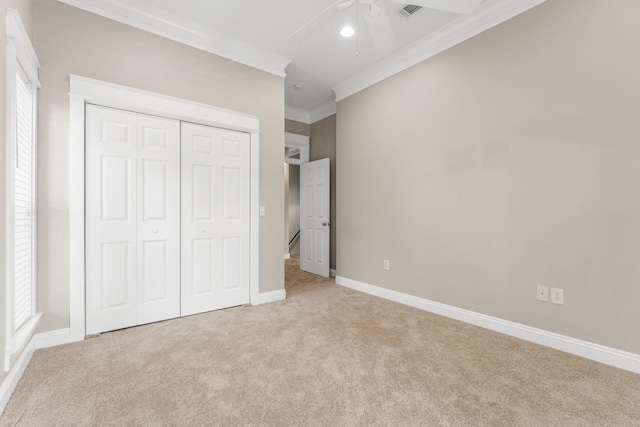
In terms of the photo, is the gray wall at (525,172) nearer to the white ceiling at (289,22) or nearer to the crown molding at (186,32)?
the white ceiling at (289,22)

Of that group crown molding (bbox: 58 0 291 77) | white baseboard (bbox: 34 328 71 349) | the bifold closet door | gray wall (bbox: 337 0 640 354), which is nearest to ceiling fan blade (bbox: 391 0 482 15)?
gray wall (bbox: 337 0 640 354)

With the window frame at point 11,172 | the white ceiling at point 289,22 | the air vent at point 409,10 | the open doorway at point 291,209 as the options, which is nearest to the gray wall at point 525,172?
the white ceiling at point 289,22

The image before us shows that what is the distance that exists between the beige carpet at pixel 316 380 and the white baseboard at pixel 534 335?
0.09 meters

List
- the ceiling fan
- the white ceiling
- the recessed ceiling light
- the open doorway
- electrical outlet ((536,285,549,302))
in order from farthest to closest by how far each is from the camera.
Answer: the open doorway → the recessed ceiling light → the white ceiling → electrical outlet ((536,285,549,302)) → the ceiling fan

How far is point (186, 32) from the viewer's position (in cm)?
293

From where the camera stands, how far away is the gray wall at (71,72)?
2330 mm

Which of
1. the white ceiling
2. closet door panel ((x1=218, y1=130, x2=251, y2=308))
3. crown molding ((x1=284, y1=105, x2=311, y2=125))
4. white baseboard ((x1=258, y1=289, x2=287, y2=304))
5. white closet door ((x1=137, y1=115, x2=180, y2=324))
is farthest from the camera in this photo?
crown molding ((x1=284, y1=105, x2=311, y2=125))

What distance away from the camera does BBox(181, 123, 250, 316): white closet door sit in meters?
3.01

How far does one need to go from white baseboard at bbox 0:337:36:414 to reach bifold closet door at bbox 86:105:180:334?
40 cm

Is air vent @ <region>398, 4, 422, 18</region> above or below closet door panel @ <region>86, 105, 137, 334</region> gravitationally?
above

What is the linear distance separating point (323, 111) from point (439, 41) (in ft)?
7.86

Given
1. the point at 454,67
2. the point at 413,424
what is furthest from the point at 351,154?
the point at 413,424

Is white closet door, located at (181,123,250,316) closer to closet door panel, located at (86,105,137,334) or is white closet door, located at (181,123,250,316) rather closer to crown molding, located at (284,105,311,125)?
closet door panel, located at (86,105,137,334)

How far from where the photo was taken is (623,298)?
2053 millimetres
